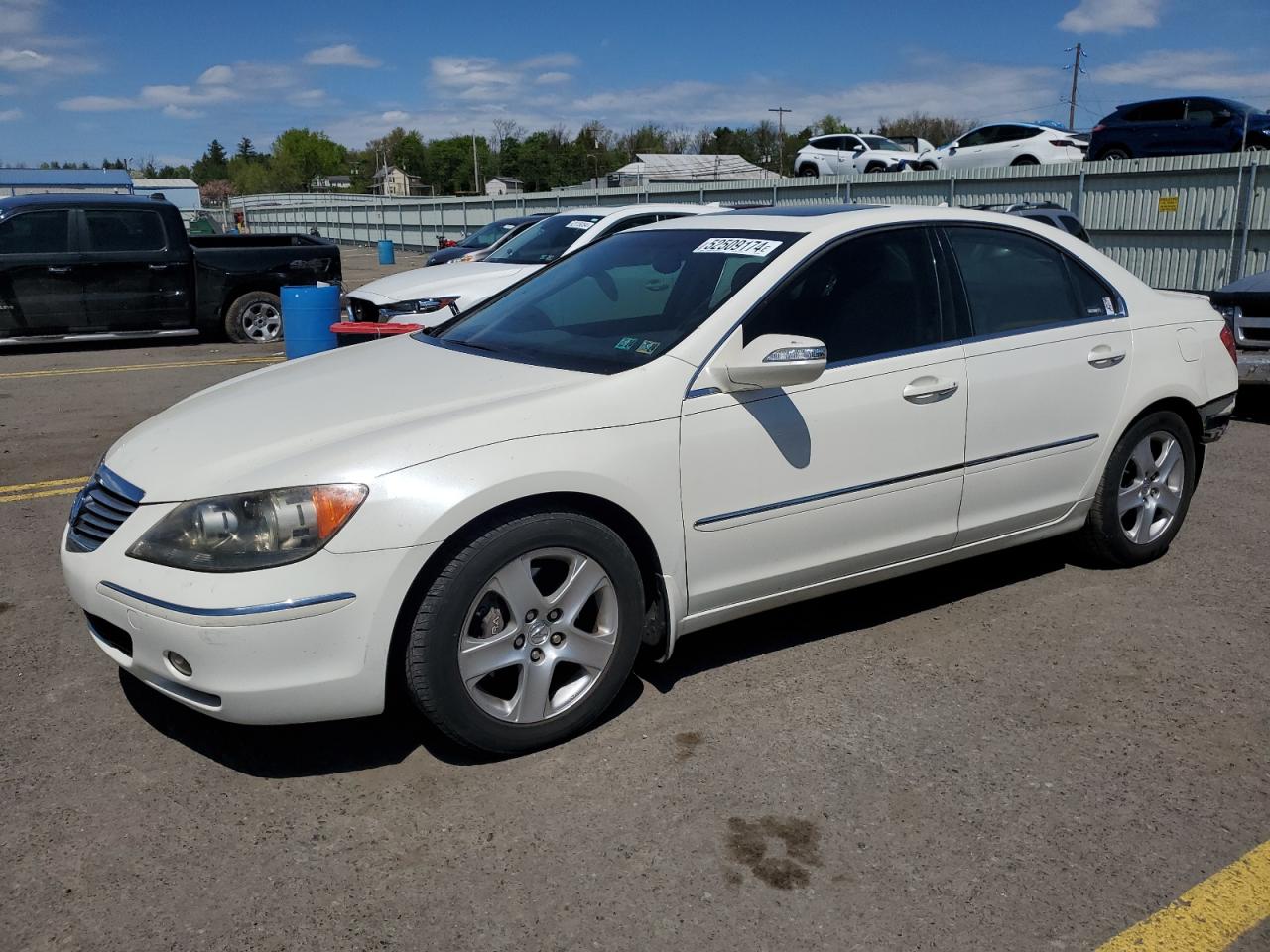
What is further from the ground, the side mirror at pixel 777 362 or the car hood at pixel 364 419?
the side mirror at pixel 777 362

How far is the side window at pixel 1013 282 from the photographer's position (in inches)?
165

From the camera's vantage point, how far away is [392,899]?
264 cm

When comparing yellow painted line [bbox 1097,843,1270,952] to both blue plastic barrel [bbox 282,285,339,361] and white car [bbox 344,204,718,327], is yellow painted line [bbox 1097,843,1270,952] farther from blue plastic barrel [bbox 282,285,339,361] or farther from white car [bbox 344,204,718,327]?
blue plastic barrel [bbox 282,285,339,361]

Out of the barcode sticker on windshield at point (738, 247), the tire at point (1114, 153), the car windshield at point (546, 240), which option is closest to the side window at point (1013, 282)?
the barcode sticker on windshield at point (738, 247)

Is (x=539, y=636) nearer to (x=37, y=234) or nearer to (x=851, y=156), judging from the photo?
(x=37, y=234)

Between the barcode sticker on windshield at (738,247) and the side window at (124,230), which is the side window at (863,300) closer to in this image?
the barcode sticker on windshield at (738,247)

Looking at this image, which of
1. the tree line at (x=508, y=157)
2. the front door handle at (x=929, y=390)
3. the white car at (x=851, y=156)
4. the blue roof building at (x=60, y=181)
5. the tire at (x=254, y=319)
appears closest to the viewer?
the front door handle at (x=929, y=390)

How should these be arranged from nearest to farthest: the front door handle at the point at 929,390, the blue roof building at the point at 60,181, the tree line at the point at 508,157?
the front door handle at the point at 929,390 → the blue roof building at the point at 60,181 → the tree line at the point at 508,157

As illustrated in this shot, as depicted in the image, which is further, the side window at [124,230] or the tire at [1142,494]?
the side window at [124,230]

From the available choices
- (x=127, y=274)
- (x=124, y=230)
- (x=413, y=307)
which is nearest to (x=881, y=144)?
(x=124, y=230)

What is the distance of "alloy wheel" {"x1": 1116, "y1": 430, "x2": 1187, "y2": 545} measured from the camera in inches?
186

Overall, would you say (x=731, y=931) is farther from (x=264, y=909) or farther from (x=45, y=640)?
(x=45, y=640)

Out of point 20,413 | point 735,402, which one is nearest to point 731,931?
point 735,402

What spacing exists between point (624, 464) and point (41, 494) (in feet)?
15.3
